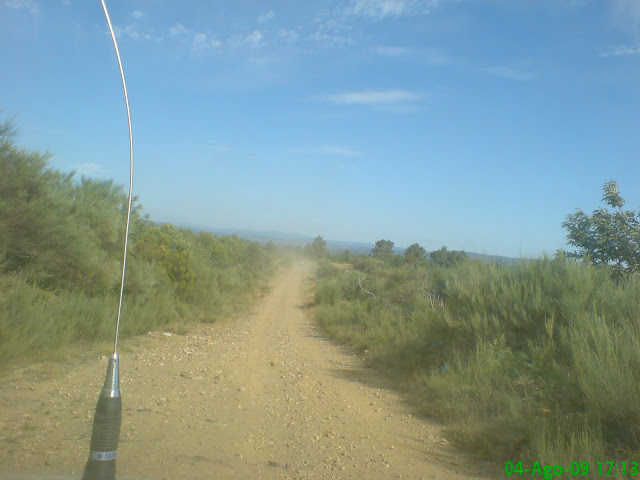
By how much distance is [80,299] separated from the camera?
1070 centimetres

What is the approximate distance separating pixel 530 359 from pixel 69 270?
379 inches

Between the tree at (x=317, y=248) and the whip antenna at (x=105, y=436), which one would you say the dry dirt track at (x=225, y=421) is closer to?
the whip antenna at (x=105, y=436)

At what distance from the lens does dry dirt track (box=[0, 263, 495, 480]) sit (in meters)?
5.19

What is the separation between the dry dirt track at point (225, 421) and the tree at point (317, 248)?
5307 centimetres

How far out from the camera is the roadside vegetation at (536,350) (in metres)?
5.50

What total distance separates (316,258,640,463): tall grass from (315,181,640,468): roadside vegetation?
19 mm

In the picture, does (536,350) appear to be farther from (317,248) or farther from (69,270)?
(317,248)

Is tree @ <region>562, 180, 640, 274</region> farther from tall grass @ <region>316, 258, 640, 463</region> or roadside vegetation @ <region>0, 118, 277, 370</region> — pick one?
roadside vegetation @ <region>0, 118, 277, 370</region>

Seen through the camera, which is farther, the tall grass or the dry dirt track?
the tall grass

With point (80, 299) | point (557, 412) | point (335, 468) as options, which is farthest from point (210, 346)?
point (557, 412)

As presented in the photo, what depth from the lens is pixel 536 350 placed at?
7.59 m

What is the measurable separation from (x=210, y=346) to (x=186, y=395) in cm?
438
